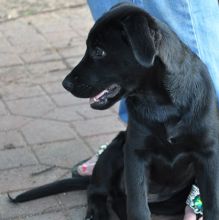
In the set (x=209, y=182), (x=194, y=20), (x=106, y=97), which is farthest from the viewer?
(x=194, y=20)

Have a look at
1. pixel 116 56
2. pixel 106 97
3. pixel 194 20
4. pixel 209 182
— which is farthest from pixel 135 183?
pixel 194 20

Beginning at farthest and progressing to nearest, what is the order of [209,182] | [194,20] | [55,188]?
[55,188] → [194,20] → [209,182]

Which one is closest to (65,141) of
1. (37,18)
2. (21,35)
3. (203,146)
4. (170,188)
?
(170,188)

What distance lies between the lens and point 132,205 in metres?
3.51

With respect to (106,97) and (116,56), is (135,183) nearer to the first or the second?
(106,97)

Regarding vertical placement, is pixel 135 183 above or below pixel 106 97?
below

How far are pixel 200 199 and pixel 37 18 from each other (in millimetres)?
4066

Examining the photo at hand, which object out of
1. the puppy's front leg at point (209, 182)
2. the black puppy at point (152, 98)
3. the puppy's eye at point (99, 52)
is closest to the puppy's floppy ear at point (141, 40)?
the black puppy at point (152, 98)

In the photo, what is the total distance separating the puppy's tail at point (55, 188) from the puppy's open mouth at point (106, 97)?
0.91 meters

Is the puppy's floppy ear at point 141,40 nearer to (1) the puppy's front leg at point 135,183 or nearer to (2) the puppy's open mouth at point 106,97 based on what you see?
(2) the puppy's open mouth at point 106,97

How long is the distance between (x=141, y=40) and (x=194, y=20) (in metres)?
0.85

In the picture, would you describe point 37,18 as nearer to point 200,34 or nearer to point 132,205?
point 200,34

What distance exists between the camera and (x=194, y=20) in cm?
382

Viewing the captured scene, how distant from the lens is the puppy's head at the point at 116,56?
121 inches
